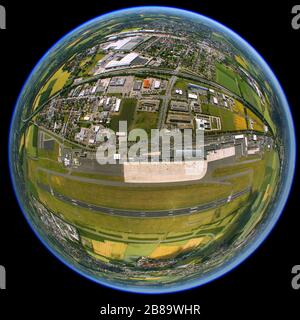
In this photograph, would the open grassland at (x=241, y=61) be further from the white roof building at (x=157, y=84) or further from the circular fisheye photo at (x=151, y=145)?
the white roof building at (x=157, y=84)

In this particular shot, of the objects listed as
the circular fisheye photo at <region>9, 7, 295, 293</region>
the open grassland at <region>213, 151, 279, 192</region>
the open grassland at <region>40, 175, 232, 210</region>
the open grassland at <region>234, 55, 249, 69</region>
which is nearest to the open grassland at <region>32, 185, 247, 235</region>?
the circular fisheye photo at <region>9, 7, 295, 293</region>

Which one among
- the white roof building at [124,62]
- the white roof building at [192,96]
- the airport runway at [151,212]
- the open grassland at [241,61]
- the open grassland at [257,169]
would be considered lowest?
the airport runway at [151,212]

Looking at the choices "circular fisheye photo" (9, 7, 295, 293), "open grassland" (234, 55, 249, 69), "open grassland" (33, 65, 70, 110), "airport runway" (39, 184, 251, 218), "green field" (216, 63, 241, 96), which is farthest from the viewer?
"open grassland" (234, 55, 249, 69)

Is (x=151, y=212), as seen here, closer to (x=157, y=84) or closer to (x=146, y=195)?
(x=146, y=195)

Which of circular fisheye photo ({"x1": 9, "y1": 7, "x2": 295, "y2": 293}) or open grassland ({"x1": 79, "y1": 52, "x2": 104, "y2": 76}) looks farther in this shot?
open grassland ({"x1": 79, "y1": 52, "x2": 104, "y2": 76})

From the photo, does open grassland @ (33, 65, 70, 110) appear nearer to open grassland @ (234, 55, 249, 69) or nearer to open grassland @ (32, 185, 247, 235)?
open grassland @ (32, 185, 247, 235)

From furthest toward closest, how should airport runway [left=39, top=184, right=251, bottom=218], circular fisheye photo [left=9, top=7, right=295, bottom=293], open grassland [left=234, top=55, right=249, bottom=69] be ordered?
1. open grassland [left=234, top=55, right=249, bottom=69]
2. airport runway [left=39, top=184, right=251, bottom=218]
3. circular fisheye photo [left=9, top=7, right=295, bottom=293]

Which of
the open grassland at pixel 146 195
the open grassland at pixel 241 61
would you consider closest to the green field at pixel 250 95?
the open grassland at pixel 241 61

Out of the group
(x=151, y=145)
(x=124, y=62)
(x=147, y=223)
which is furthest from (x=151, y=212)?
(x=124, y=62)

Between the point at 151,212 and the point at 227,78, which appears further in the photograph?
the point at 227,78
